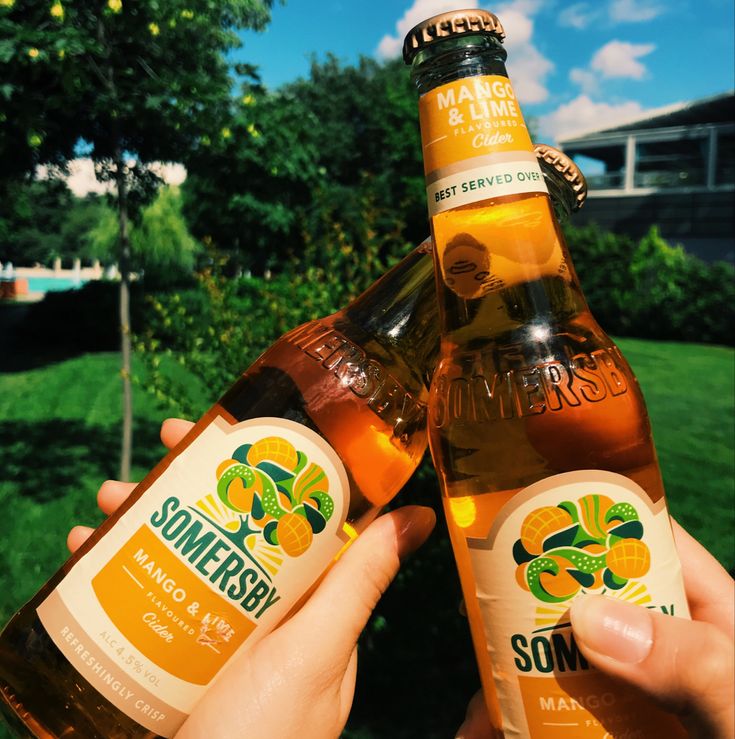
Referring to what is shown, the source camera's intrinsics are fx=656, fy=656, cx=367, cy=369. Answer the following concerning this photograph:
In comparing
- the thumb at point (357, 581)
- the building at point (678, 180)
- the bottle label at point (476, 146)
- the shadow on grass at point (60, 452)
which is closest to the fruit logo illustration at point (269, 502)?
the thumb at point (357, 581)

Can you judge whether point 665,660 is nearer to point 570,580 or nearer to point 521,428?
point 570,580

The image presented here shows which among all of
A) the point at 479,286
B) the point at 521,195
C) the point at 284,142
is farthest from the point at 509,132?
the point at 284,142

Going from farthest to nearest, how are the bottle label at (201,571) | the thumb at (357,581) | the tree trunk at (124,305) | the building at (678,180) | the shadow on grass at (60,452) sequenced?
1. the building at (678,180)
2. the shadow on grass at (60,452)
3. the tree trunk at (124,305)
4. the thumb at (357,581)
5. the bottle label at (201,571)

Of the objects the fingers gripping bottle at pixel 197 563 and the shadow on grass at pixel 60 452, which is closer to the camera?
the fingers gripping bottle at pixel 197 563

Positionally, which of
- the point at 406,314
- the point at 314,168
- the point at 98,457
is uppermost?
the point at 314,168

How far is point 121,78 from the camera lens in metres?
4.07

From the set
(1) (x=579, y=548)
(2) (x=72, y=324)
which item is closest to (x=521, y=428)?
(1) (x=579, y=548)

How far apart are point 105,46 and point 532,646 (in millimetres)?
4071

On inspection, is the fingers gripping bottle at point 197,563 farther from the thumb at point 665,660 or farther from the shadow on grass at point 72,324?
the shadow on grass at point 72,324

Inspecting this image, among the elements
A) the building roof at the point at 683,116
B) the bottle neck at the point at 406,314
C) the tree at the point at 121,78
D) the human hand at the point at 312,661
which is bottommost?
the human hand at the point at 312,661

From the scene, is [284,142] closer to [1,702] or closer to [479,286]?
[479,286]

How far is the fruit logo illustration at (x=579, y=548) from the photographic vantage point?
4.15ft

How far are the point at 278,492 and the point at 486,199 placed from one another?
774 mm

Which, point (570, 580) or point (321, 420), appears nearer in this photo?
point (570, 580)
